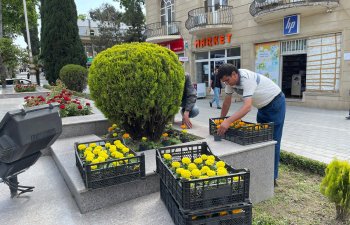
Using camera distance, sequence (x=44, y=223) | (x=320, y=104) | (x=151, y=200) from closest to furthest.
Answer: (x=44, y=223) < (x=151, y=200) < (x=320, y=104)

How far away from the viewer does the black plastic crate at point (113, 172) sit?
2.53 metres

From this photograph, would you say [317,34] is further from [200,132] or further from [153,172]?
[153,172]

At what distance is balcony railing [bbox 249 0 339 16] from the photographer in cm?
992

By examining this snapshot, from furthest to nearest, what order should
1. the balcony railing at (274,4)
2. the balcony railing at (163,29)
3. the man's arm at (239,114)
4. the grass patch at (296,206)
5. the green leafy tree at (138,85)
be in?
1. the balcony railing at (163,29)
2. the balcony railing at (274,4)
3. the green leafy tree at (138,85)
4. the man's arm at (239,114)
5. the grass patch at (296,206)

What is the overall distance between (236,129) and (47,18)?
18927mm

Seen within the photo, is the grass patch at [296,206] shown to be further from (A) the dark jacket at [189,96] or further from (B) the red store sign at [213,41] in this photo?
(B) the red store sign at [213,41]

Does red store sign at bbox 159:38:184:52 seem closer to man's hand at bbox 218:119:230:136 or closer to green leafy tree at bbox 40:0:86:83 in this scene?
green leafy tree at bbox 40:0:86:83

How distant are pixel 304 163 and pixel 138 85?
2.94 metres

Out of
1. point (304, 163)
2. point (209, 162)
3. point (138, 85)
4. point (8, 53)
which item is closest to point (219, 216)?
point (209, 162)

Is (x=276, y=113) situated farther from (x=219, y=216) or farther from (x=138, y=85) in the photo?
(x=219, y=216)

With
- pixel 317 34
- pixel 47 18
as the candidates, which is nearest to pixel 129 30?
pixel 47 18

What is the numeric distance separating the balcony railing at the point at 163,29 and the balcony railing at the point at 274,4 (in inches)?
272

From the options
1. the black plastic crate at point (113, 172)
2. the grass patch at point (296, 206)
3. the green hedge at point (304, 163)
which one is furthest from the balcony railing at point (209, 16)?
the black plastic crate at point (113, 172)

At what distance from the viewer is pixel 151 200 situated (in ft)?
9.19
